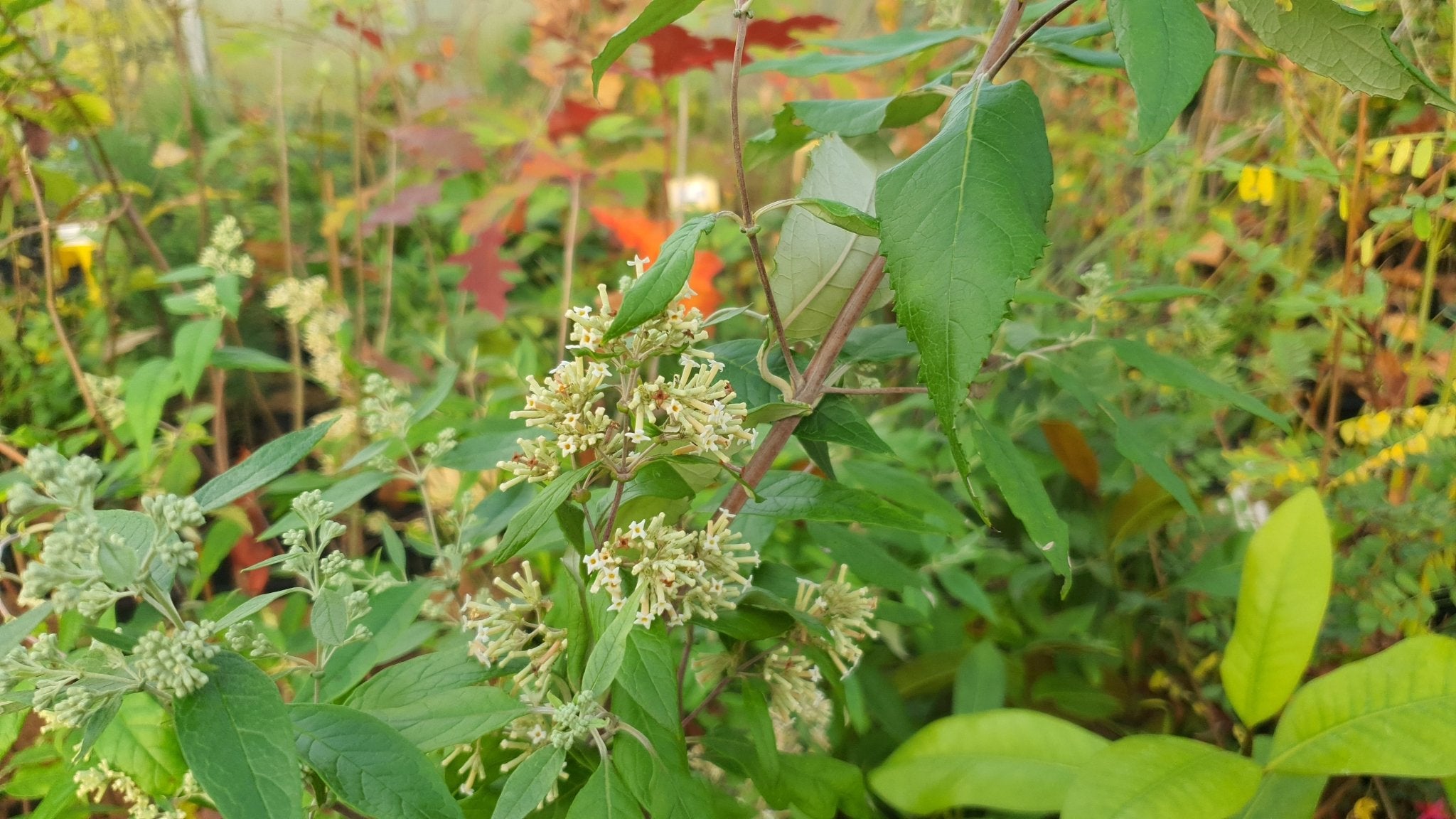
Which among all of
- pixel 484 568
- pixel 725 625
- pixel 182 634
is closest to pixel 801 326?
pixel 725 625

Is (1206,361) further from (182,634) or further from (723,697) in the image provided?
(182,634)

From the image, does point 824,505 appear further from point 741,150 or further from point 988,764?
point 988,764

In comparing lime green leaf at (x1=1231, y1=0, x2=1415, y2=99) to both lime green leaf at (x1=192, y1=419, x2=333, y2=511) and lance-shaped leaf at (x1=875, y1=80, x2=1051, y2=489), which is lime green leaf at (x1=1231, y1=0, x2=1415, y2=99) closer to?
lance-shaped leaf at (x1=875, y1=80, x2=1051, y2=489)

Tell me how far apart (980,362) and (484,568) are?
64 cm

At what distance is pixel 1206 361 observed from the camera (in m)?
1.03

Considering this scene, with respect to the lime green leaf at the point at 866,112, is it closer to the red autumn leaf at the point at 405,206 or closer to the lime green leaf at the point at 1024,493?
the lime green leaf at the point at 1024,493

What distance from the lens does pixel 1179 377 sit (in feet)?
1.92

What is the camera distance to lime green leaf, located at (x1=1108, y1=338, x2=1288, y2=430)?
1.91ft

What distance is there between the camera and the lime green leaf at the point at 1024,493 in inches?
18.1

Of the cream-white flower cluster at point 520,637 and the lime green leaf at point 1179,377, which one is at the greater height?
the lime green leaf at point 1179,377

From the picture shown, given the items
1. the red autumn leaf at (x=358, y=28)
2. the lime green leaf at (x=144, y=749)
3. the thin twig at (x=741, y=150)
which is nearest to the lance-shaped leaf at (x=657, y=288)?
the thin twig at (x=741, y=150)

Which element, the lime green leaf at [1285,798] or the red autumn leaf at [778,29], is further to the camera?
the red autumn leaf at [778,29]

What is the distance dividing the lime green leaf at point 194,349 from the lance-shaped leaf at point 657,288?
1.66 ft

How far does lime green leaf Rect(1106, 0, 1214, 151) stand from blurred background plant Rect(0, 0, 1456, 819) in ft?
0.35
